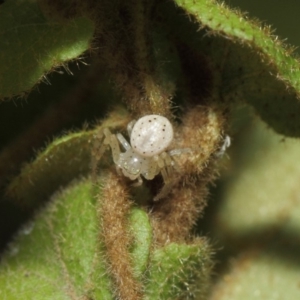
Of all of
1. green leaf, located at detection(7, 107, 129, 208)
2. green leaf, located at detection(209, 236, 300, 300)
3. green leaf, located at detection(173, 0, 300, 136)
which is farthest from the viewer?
green leaf, located at detection(209, 236, 300, 300)

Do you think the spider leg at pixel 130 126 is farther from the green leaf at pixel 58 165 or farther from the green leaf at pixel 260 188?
the green leaf at pixel 260 188

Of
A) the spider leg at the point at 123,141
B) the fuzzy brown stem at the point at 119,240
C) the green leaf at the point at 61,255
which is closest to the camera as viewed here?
the fuzzy brown stem at the point at 119,240

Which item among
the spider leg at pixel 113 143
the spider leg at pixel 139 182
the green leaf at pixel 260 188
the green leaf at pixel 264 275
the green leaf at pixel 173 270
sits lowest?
the green leaf at pixel 264 275

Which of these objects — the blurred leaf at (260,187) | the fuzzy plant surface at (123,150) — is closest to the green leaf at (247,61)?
the fuzzy plant surface at (123,150)

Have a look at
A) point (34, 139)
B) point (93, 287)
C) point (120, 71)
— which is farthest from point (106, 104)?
point (93, 287)

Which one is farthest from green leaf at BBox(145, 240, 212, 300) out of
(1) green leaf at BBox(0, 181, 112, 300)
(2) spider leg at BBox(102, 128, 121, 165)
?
(2) spider leg at BBox(102, 128, 121, 165)

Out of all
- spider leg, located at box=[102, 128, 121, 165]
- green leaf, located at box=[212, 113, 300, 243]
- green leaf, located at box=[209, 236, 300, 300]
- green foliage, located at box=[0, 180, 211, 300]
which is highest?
spider leg, located at box=[102, 128, 121, 165]

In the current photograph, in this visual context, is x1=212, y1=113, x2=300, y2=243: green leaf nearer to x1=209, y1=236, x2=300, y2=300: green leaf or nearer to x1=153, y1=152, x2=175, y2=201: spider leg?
x1=209, y1=236, x2=300, y2=300: green leaf
